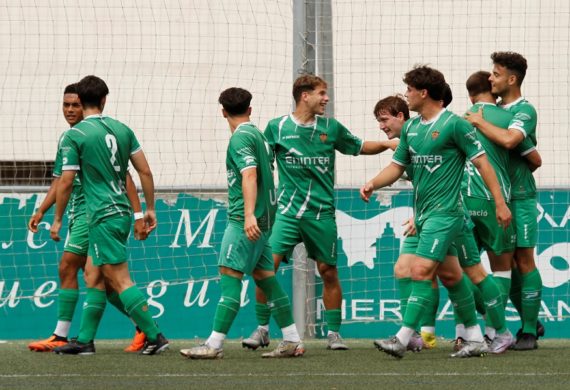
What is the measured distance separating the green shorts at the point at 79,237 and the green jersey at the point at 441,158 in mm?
2407

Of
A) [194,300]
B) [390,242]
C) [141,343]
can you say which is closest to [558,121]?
[390,242]

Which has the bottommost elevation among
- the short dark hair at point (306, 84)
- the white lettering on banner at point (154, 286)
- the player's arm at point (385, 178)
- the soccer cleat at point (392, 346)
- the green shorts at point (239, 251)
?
the soccer cleat at point (392, 346)

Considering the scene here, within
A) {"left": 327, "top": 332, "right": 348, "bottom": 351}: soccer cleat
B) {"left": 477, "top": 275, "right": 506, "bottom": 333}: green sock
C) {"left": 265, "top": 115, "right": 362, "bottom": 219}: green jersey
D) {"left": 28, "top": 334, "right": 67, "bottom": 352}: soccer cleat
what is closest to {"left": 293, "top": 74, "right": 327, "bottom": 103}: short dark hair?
{"left": 265, "top": 115, "right": 362, "bottom": 219}: green jersey

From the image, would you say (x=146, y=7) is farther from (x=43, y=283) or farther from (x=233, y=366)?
(x=233, y=366)

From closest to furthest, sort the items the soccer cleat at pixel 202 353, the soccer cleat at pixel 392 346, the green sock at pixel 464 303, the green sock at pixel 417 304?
the soccer cleat at pixel 392 346, the green sock at pixel 417 304, the soccer cleat at pixel 202 353, the green sock at pixel 464 303

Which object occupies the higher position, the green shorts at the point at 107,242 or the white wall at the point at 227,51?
the white wall at the point at 227,51

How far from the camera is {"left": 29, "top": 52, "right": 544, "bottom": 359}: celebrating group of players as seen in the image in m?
8.28

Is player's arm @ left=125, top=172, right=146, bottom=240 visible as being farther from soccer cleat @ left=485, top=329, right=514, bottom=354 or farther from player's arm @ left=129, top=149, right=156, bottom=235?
soccer cleat @ left=485, top=329, right=514, bottom=354

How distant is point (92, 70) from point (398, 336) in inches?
198

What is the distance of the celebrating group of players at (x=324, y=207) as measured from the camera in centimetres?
828

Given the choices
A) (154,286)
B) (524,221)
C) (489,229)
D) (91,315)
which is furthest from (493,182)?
(154,286)

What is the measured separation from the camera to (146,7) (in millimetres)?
11844

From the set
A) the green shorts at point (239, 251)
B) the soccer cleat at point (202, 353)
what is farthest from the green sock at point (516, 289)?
the soccer cleat at point (202, 353)

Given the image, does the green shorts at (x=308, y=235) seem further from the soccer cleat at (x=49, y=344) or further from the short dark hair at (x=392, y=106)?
the soccer cleat at (x=49, y=344)
